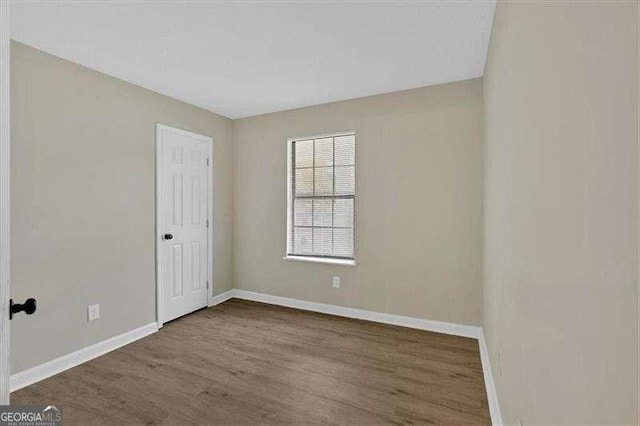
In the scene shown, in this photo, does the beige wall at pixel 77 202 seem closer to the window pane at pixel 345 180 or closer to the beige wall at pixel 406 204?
the beige wall at pixel 406 204

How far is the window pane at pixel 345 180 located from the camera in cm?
374

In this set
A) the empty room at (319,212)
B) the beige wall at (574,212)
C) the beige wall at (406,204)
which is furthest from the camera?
the beige wall at (406,204)

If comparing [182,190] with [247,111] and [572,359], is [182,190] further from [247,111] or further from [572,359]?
[572,359]

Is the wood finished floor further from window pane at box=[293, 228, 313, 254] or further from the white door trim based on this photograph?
the white door trim

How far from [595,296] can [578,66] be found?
0.52m

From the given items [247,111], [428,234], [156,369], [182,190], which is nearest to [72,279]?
[156,369]

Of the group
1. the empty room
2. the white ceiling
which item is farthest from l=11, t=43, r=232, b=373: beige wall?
the white ceiling

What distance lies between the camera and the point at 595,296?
2.13 feet

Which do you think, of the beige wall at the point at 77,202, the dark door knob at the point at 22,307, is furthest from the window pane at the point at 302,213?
the dark door knob at the point at 22,307

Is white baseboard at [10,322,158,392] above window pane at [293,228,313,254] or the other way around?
the other way around

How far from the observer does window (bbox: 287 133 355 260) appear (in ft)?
12.4

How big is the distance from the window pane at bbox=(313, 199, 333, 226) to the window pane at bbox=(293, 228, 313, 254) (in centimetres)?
18

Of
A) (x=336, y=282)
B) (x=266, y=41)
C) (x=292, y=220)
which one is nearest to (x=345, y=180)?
(x=292, y=220)

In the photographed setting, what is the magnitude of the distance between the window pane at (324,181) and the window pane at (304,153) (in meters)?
0.17
